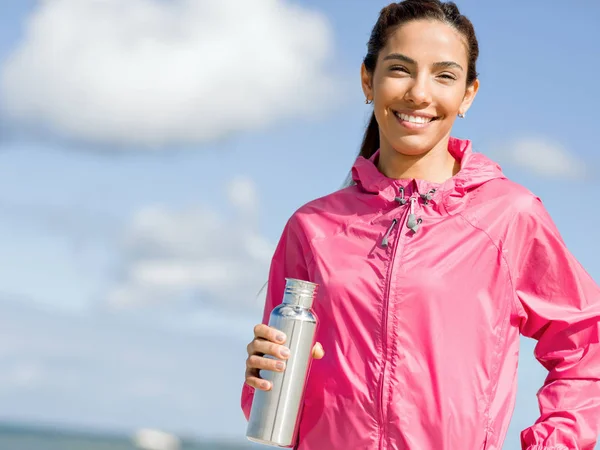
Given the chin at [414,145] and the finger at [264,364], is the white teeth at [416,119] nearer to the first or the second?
the chin at [414,145]

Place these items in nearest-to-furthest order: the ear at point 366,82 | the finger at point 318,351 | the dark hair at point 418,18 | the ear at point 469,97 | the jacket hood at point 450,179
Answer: the finger at point 318,351
the jacket hood at point 450,179
the dark hair at point 418,18
the ear at point 469,97
the ear at point 366,82

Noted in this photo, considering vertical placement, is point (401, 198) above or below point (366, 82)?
below

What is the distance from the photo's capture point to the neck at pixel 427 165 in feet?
13.7

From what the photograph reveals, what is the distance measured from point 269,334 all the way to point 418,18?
1324 millimetres

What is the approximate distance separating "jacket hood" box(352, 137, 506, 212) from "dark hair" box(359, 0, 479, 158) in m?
0.29

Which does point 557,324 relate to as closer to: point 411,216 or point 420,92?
point 411,216

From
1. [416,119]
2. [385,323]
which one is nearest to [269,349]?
[385,323]

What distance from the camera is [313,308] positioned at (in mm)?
4070

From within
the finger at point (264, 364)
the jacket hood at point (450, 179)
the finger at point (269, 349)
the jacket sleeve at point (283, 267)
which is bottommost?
the finger at point (264, 364)

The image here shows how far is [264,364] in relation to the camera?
12.5ft

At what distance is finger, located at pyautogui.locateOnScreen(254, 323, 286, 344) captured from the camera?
376 cm

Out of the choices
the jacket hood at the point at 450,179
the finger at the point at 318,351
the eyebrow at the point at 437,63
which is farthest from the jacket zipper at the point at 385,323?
the eyebrow at the point at 437,63

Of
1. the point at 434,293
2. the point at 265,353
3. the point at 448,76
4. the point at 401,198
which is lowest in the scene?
the point at 265,353

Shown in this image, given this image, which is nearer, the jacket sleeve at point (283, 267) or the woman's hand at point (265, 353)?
the woman's hand at point (265, 353)
